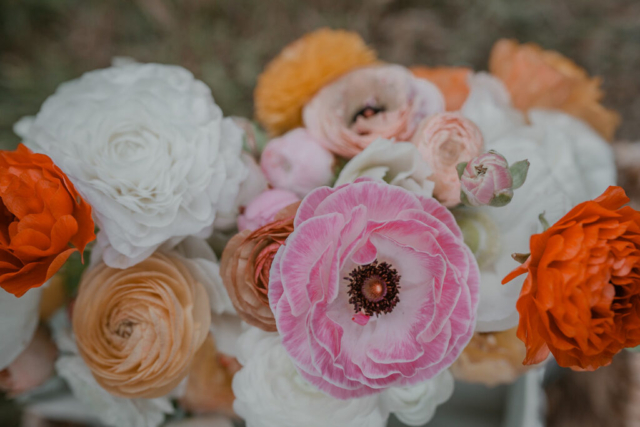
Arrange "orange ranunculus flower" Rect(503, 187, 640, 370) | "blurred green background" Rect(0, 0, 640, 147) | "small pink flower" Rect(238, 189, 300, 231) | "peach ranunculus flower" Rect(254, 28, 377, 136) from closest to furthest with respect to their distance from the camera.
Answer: "orange ranunculus flower" Rect(503, 187, 640, 370), "small pink flower" Rect(238, 189, 300, 231), "peach ranunculus flower" Rect(254, 28, 377, 136), "blurred green background" Rect(0, 0, 640, 147)

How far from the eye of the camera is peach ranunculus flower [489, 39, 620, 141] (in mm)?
573

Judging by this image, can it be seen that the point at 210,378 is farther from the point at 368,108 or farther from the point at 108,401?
the point at 368,108

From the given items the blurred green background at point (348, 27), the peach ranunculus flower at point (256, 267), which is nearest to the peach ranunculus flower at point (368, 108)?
the peach ranunculus flower at point (256, 267)

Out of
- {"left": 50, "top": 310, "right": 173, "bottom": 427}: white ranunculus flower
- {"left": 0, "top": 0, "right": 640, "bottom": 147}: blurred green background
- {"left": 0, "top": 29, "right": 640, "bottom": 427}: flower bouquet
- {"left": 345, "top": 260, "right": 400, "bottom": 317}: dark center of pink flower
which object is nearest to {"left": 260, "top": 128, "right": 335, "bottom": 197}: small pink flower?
{"left": 0, "top": 29, "right": 640, "bottom": 427}: flower bouquet

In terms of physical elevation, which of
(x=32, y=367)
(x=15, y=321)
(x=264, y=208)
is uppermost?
(x=264, y=208)

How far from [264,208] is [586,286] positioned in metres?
0.25

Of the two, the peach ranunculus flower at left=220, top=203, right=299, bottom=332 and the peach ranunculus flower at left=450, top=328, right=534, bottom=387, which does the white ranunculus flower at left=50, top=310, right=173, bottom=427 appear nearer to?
the peach ranunculus flower at left=220, top=203, right=299, bottom=332

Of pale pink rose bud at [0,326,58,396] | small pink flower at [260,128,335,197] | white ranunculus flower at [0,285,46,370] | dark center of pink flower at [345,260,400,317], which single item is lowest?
pale pink rose bud at [0,326,58,396]

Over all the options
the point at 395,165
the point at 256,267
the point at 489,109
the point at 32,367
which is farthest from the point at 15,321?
the point at 489,109

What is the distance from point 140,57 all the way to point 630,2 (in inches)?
41.3

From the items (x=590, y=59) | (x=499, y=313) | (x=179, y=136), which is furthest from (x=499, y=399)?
(x=590, y=59)

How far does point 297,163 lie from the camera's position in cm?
45

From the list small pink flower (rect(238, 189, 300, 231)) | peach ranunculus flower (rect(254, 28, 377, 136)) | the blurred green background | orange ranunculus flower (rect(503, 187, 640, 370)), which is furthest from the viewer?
the blurred green background

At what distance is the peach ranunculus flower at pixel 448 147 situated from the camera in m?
0.40
